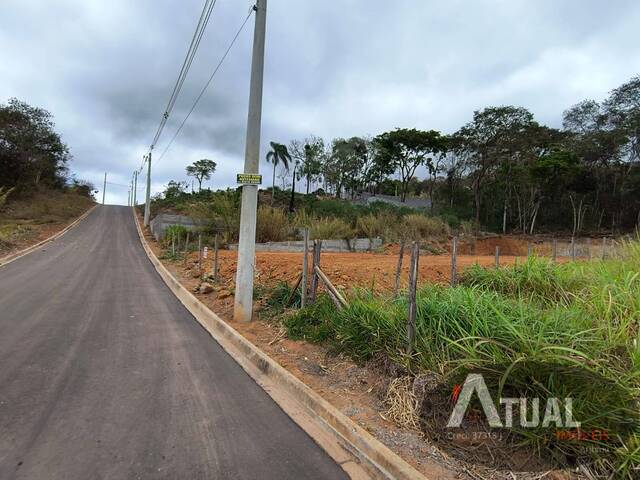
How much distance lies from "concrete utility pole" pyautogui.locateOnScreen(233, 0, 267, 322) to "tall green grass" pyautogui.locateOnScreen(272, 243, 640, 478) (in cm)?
180

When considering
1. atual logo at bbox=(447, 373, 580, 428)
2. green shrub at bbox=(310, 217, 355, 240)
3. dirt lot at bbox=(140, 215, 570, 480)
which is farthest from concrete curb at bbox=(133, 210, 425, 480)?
green shrub at bbox=(310, 217, 355, 240)

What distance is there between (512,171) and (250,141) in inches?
1510

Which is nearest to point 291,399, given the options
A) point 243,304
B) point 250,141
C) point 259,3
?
point 243,304

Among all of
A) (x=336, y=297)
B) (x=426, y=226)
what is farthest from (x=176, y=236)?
(x=336, y=297)

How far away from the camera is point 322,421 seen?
3.99 meters

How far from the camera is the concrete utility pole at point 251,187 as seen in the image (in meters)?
7.70

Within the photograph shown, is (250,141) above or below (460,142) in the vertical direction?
below

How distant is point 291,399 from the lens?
4578 millimetres

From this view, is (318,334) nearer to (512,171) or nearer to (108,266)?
(108,266)

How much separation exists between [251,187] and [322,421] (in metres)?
4.95

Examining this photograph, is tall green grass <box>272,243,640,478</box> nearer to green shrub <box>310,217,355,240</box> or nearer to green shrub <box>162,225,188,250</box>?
green shrub <box>310,217,355,240</box>

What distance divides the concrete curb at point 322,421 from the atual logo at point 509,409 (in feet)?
2.35

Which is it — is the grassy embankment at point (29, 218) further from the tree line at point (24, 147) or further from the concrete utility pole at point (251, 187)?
the concrete utility pole at point (251, 187)

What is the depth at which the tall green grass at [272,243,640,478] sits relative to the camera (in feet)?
9.77
